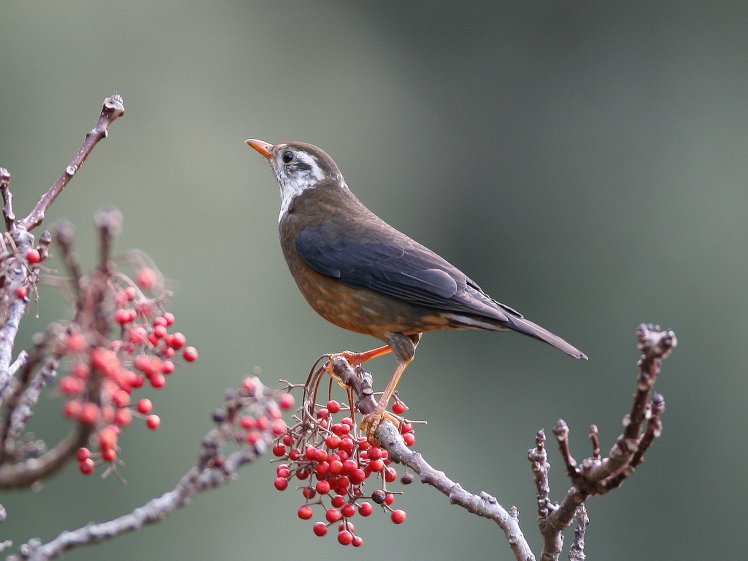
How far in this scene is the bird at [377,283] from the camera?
454 centimetres

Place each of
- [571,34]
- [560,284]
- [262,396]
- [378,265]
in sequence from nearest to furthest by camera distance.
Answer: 1. [262,396]
2. [378,265]
3. [560,284]
4. [571,34]

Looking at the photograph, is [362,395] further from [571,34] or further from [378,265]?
[571,34]

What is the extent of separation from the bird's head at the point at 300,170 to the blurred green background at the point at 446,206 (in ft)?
15.5

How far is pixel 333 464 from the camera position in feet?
10.8

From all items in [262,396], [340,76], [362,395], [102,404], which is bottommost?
[102,404]

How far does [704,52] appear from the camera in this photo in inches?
813

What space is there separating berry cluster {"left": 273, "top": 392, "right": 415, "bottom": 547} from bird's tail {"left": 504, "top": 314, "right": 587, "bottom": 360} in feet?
2.87

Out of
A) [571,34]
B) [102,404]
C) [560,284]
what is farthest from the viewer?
[571,34]

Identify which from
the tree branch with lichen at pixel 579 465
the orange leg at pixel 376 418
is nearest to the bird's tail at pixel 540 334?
the orange leg at pixel 376 418

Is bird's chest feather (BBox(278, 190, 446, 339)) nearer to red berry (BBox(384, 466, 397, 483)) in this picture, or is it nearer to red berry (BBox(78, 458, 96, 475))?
red berry (BBox(384, 466, 397, 483))

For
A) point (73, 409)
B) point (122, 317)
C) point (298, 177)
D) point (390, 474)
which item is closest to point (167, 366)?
point (122, 317)

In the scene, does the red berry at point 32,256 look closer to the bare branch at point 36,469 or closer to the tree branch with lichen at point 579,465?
the bare branch at point 36,469

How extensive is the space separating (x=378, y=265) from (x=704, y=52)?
1720cm

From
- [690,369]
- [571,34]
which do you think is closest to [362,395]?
[690,369]
